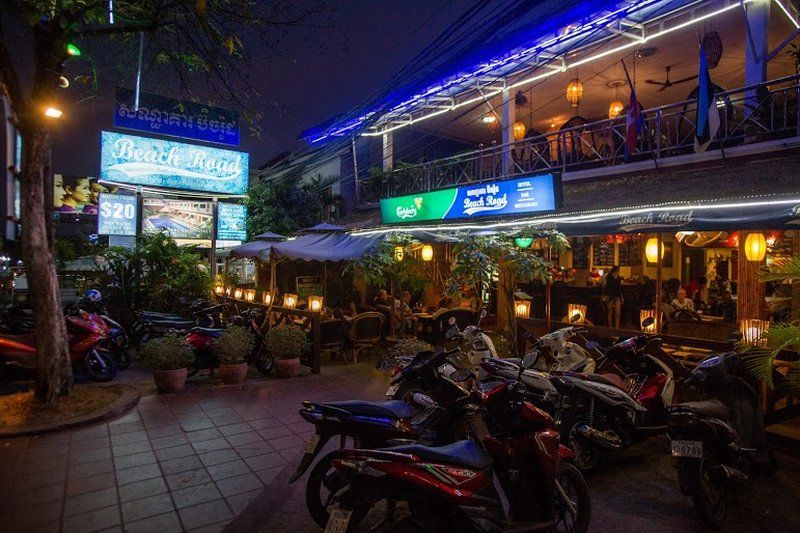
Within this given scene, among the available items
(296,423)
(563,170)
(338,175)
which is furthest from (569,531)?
(338,175)

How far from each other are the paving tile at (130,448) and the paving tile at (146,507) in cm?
122

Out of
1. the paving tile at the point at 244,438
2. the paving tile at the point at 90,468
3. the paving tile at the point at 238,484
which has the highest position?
the paving tile at the point at 90,468

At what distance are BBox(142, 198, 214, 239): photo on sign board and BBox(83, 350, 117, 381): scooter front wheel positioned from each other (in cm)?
791

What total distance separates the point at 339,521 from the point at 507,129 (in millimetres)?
12098

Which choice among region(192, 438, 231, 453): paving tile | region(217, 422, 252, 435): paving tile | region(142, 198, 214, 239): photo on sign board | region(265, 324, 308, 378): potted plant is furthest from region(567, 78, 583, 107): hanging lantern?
region(142, 198, 214, 239): photo on sign board

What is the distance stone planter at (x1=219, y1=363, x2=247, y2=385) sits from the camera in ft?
26.9

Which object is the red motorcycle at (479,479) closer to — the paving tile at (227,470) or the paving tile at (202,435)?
the paving tile at (227,470)

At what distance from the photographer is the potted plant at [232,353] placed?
26.9ft

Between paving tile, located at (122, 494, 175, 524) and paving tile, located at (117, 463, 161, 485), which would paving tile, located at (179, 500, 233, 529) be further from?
paving tile, located at (117, 463, 161, 485)

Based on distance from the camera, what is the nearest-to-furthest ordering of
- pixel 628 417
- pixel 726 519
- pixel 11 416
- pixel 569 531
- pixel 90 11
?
pixel 569 531, pixel 726 519, pixel 628 417, pixel 11 416, pixel 90 11

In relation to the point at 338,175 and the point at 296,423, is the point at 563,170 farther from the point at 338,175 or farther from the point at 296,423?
the point at 338,175

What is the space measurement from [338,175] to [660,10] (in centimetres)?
1256

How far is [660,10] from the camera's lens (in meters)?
9.89

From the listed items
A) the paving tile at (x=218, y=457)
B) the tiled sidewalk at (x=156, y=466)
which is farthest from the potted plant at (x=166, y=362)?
the paving tile at (x=218, y=457)
